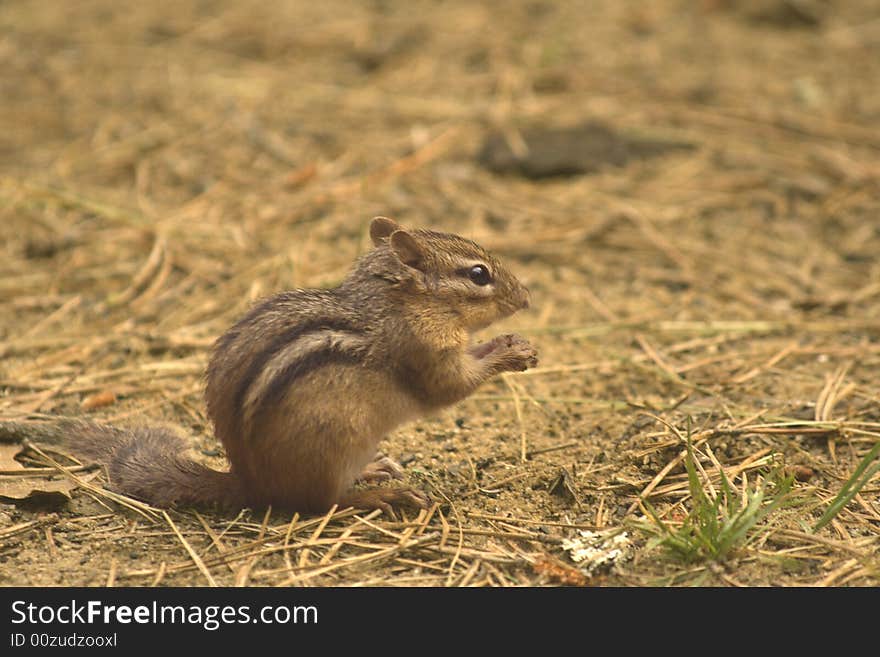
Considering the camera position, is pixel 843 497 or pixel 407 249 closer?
pixel 843 497

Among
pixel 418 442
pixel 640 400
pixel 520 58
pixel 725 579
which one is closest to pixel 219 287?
pixel 418 442

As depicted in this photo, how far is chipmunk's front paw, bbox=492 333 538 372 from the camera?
12.6ft

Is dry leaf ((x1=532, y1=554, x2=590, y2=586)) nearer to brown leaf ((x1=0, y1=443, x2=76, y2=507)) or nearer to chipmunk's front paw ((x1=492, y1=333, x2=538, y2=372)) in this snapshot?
chipmunk's front paw ((x1=492, y1=333, x2=538, y2=372))

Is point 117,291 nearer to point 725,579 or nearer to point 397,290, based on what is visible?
point 397,290

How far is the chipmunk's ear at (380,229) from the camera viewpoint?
3965mm

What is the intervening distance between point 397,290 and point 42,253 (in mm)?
2924

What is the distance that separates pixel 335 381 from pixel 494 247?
110 inches

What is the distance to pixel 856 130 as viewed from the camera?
23.6ft

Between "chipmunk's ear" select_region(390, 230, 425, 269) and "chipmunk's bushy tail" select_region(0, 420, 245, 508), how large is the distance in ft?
3.04

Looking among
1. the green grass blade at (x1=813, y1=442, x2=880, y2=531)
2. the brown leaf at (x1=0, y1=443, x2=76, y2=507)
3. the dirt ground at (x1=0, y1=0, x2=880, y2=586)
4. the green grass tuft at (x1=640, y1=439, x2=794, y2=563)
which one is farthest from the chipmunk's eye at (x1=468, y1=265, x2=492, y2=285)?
the brown leaf at (x1=0, y1=443, x2=76, y2=507)

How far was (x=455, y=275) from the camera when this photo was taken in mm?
3797

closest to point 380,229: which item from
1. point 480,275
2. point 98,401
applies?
point 480,275

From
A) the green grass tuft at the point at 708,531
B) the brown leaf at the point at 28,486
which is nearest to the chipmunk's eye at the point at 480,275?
the green grass tuft at the point at 708,531

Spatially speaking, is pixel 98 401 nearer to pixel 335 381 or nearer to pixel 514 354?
pixel 335 381
